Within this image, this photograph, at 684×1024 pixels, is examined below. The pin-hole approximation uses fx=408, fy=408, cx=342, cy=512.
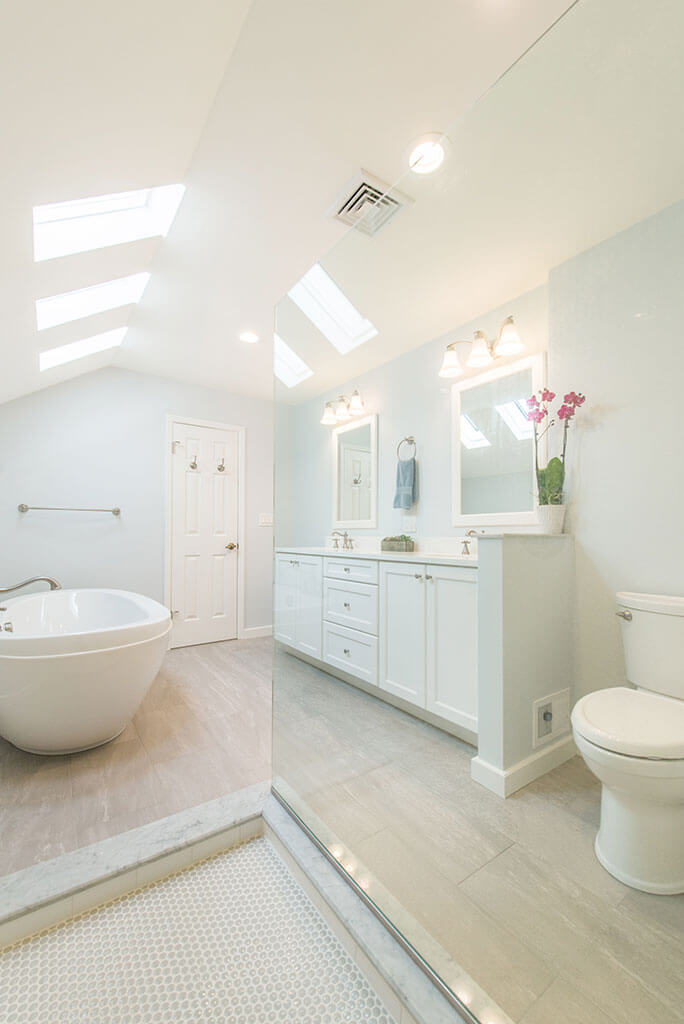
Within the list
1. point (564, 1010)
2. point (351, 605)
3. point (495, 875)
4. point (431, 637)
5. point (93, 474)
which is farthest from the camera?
point (93, 474)

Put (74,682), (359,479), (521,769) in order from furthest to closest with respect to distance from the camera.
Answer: (359,479)
(74,682)
(521,769)

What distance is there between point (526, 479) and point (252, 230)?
5.91 feet

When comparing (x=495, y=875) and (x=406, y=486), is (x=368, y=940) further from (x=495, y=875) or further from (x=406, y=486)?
(x=406, y=486)

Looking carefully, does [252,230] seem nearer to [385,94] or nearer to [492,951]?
[385,94]

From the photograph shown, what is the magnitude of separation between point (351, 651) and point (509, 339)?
1.97m

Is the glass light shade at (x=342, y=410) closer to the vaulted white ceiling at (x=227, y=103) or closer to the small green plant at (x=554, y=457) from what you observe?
the vaulted white ceiling at (x=227, y=103)

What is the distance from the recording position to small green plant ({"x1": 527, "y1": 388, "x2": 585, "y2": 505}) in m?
1.68

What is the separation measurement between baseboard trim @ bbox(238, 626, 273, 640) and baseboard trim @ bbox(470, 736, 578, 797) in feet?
8.60

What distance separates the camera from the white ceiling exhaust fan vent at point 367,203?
159 cm

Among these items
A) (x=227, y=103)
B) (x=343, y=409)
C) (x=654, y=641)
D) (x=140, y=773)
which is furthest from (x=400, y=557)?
(x=227, y=103)

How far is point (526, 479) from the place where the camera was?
2.14m

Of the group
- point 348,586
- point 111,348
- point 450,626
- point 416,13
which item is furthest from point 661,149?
point 111,348

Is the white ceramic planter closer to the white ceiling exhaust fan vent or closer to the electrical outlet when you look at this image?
the electrical outlet

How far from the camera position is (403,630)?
2143mm
